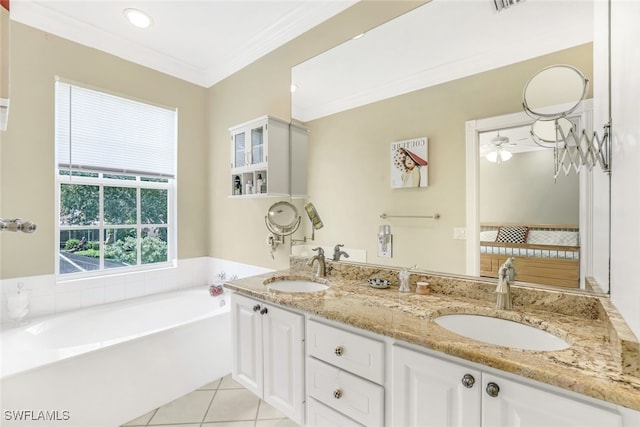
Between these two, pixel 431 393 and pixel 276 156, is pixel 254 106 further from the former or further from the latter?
pixel 431 393

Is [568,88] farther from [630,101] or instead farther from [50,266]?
[50,266]

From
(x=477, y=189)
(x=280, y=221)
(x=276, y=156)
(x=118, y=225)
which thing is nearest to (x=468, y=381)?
(x=477, y=189)

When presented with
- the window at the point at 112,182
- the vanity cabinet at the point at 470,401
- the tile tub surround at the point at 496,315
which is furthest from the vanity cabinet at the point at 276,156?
the vanity cabinet at the point at 470,401

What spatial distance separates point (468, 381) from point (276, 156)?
1.83m

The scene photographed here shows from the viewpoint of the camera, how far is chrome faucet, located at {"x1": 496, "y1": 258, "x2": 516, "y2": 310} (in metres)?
1.17

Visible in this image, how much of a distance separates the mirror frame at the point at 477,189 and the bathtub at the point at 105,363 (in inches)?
73.5

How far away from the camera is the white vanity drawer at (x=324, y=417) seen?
1176 millimetres

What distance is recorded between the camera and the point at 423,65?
1528mm

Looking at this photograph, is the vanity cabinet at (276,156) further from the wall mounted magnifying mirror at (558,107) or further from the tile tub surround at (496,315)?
the wall mounted magnifying mirror at (558,107)

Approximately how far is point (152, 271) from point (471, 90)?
115 inches

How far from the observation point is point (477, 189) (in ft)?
4.46

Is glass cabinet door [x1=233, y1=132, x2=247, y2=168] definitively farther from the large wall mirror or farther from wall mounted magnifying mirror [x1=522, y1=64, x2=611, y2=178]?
wall mounted magnifying mirror [x1=522, y1=64, x2=611, y2=178]

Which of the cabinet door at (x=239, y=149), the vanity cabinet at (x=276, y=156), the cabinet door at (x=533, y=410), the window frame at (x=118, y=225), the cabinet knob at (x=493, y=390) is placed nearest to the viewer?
the cabinet door at (x=533, y=410)

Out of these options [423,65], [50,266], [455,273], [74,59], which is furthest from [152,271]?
[423,65]
